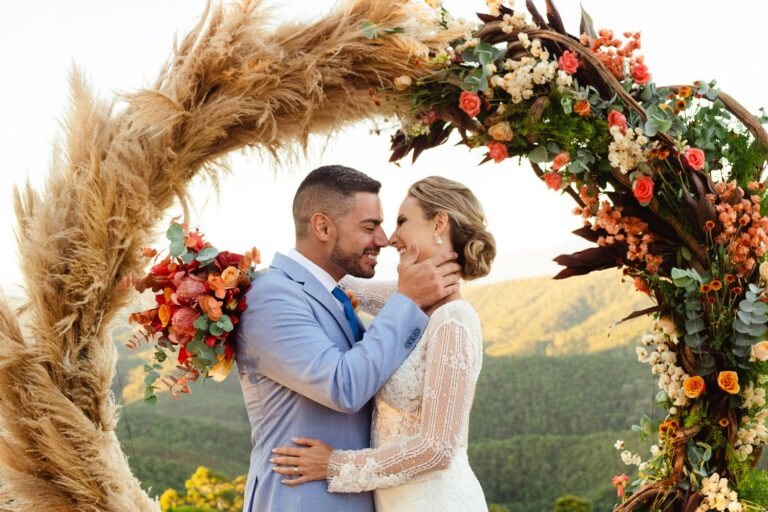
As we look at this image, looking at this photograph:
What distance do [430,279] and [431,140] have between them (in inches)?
36.1

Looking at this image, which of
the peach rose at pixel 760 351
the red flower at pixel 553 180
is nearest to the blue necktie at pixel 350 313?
the red flower at pixel 553 180

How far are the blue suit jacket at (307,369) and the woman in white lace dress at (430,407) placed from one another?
8 cm

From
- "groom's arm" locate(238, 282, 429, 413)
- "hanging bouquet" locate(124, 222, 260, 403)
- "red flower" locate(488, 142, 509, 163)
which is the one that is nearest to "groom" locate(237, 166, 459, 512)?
"groom's arm" locate(238, 282, 429, 413)

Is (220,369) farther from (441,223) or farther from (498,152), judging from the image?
(498,152)

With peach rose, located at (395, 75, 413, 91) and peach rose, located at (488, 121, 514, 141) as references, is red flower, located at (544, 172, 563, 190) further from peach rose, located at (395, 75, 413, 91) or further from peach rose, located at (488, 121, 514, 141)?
peach rose, located at (395, 75, 413, 91)

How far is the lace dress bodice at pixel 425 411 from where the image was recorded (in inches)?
128

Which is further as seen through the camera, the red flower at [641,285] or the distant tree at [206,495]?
the distant tree at [206,495]

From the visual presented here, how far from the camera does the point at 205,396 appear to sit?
1416cm

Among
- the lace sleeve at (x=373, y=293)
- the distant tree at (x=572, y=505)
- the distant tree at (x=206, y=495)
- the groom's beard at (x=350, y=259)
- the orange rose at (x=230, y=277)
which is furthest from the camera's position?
A: the distant tree at (x=206, y=495)

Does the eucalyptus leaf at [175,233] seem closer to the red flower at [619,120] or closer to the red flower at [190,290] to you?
the red flower at [190,290]

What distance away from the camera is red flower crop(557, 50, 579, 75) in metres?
3.50

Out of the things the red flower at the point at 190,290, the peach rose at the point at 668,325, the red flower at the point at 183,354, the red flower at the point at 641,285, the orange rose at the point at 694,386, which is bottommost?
the orange rose at the point at 694,386

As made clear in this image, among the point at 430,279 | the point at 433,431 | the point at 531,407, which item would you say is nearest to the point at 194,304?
the point at 430,279

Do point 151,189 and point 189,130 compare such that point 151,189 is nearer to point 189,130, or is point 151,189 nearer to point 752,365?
point 189,130
